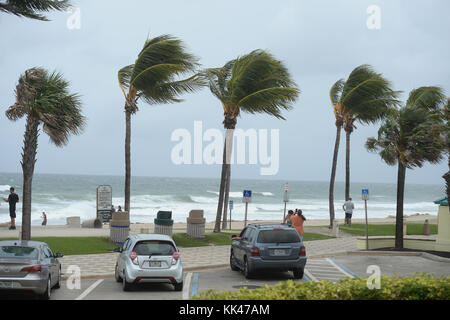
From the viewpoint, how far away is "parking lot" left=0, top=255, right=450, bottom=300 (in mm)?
14102

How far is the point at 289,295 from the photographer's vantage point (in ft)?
30.4

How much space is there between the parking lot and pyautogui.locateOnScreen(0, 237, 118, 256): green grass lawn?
17.1ft

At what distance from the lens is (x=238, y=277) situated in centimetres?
1770

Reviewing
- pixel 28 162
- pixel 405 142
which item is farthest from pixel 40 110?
pixel 405 142

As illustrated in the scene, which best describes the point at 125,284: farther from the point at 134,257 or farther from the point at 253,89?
the point at 253,89

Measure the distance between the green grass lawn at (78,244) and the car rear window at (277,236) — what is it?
26.1 ft

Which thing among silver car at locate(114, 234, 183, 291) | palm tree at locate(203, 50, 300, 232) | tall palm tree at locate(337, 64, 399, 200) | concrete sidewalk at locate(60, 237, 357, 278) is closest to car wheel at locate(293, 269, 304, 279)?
concrete sidewalk at locate(60, 237, 357, 278)

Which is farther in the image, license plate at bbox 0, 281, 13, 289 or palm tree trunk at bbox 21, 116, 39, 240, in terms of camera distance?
palm tree trunk at bbox 21, 116, 39, 240

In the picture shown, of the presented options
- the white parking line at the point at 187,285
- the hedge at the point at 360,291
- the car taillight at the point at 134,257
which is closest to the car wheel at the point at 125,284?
the car taillight at the point at 134,257

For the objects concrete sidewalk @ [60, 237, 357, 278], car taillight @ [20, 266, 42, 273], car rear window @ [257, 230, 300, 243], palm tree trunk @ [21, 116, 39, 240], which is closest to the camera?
car taillight @ [20, 266, 42, 273]

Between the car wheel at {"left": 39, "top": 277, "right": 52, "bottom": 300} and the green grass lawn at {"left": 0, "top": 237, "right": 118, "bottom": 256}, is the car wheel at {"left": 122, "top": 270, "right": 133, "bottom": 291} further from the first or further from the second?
the green grass lawn at {"left": 0, "top": 237, "right": 118, "bottom": 256}

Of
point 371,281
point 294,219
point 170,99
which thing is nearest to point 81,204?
point 170,99

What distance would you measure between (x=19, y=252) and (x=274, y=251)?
287 inches
